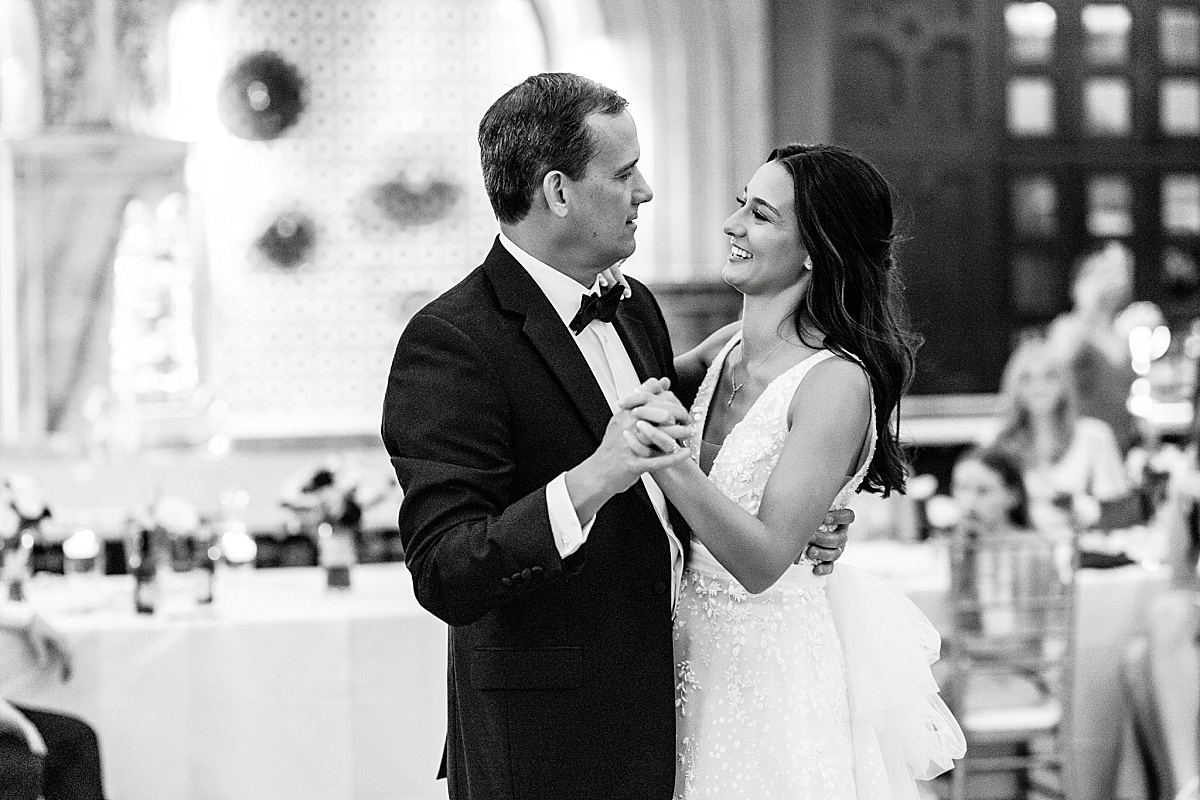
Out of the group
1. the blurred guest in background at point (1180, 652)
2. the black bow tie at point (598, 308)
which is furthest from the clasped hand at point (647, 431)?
the blurred guest in background at point (1180, 652)

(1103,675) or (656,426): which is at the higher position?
(656,426)

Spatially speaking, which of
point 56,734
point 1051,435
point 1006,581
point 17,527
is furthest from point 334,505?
point 1051,435

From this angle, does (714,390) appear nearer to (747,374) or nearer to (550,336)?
(747,374)

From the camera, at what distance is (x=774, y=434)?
85.9 inches

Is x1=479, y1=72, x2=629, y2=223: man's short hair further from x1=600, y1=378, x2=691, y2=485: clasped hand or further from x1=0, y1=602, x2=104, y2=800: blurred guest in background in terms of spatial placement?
x1=0, y1=602, x2=104, y2=800: blurred guest in background

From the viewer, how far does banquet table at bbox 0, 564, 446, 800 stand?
11.6 feet

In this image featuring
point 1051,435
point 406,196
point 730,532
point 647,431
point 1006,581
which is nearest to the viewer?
point 647,431

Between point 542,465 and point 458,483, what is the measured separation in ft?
0.50

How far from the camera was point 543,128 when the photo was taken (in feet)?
6.27

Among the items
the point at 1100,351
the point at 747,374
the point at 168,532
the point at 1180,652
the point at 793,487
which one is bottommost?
the point at 1180,652

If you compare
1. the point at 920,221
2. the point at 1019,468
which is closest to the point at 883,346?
the point at 1019,468

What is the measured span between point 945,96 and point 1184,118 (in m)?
1.60

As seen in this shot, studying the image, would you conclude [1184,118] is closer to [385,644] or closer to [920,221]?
[920,221]

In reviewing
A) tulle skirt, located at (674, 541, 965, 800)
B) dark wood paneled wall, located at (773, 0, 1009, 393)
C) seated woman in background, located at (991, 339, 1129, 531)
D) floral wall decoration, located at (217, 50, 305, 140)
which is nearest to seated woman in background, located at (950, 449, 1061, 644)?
seated woman in background, located at (991, 339, 1129, 531)
